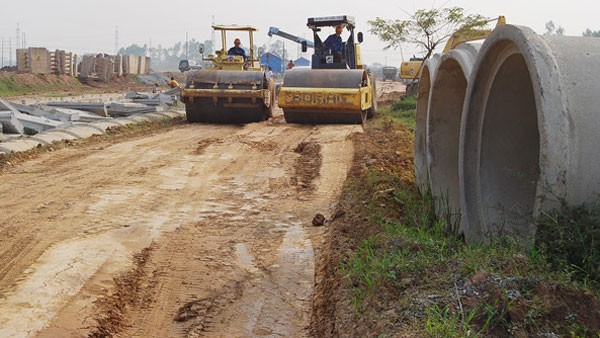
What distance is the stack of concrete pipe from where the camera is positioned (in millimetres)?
4363

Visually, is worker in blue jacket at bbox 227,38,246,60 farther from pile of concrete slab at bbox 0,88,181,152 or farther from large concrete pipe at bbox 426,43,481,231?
large concrete pipe at bbox 426,43,481,231

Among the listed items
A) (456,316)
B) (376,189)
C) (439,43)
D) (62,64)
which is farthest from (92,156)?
(62,64)

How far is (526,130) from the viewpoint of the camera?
665cm

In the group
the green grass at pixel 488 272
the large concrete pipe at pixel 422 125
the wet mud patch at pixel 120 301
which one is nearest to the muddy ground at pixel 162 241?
the wet mud patch at pixel 120 301

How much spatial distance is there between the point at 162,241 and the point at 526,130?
11.6 feet

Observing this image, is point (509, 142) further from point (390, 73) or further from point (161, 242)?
point (390, 73)

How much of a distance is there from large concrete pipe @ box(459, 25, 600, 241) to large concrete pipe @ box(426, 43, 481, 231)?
1.33 m

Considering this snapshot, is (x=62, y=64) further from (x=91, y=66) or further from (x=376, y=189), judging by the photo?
(x=376, y=189)

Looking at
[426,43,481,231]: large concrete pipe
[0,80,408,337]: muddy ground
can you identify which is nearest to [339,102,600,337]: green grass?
[0,80,408,337]: muddy ground

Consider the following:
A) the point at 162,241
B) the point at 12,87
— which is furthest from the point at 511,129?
the point at 12,87

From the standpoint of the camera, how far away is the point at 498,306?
155 inches

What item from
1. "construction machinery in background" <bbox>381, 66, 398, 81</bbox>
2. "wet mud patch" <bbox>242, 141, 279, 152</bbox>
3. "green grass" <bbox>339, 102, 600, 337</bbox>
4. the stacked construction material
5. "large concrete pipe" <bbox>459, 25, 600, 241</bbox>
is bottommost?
"green grass" <bbox>339, 102, 600, 337</bbox>

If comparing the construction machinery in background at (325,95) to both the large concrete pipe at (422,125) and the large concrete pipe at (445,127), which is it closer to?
the large concrete pipe at (422,125)

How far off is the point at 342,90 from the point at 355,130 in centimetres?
102
